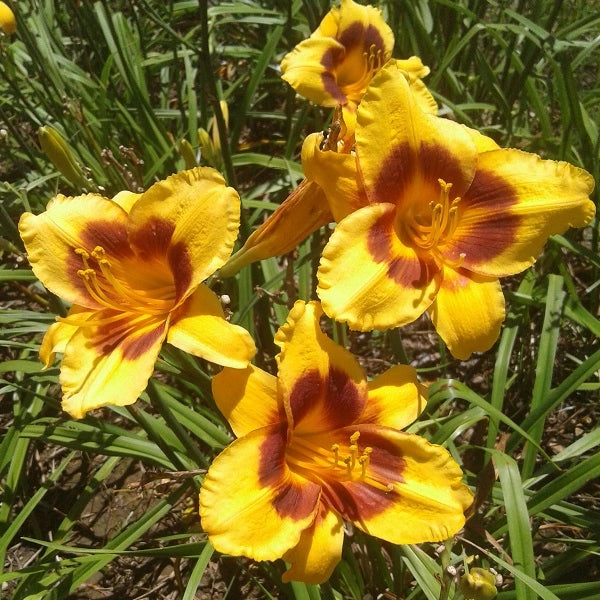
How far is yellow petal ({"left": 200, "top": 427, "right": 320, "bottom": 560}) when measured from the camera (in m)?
1.08

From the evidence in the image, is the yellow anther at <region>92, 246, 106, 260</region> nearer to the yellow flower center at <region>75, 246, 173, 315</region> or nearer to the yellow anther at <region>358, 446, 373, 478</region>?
the yellow flower center at <region>75, 246, 173, 315</region>

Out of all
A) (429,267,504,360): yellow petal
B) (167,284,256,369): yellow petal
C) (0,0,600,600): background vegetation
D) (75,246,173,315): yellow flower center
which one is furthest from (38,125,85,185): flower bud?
(429,267,504,360): yellow petal

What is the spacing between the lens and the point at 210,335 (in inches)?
45.4

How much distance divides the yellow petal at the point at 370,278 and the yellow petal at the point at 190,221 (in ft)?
0.66

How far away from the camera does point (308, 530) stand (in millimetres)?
1180

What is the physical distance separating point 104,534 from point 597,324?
176 centimetres

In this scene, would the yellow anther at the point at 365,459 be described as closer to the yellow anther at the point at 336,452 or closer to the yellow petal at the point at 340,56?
the yellow anther at the point at 336,452

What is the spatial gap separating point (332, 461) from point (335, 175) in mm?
566

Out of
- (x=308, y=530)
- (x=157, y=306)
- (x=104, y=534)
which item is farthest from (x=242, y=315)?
(x=104, y=534)

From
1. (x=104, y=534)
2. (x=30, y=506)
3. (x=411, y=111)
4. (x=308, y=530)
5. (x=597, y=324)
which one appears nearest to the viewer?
(x=308, y=530)

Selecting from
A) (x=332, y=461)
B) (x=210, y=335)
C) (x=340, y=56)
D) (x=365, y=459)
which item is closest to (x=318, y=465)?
(x=332, y=461)

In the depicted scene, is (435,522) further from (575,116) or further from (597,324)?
(575,116)

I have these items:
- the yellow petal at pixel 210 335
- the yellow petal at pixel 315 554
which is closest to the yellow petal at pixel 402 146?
the yellow petal at pixel 210 335

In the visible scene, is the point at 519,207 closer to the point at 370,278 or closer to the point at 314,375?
the point at 370,278
